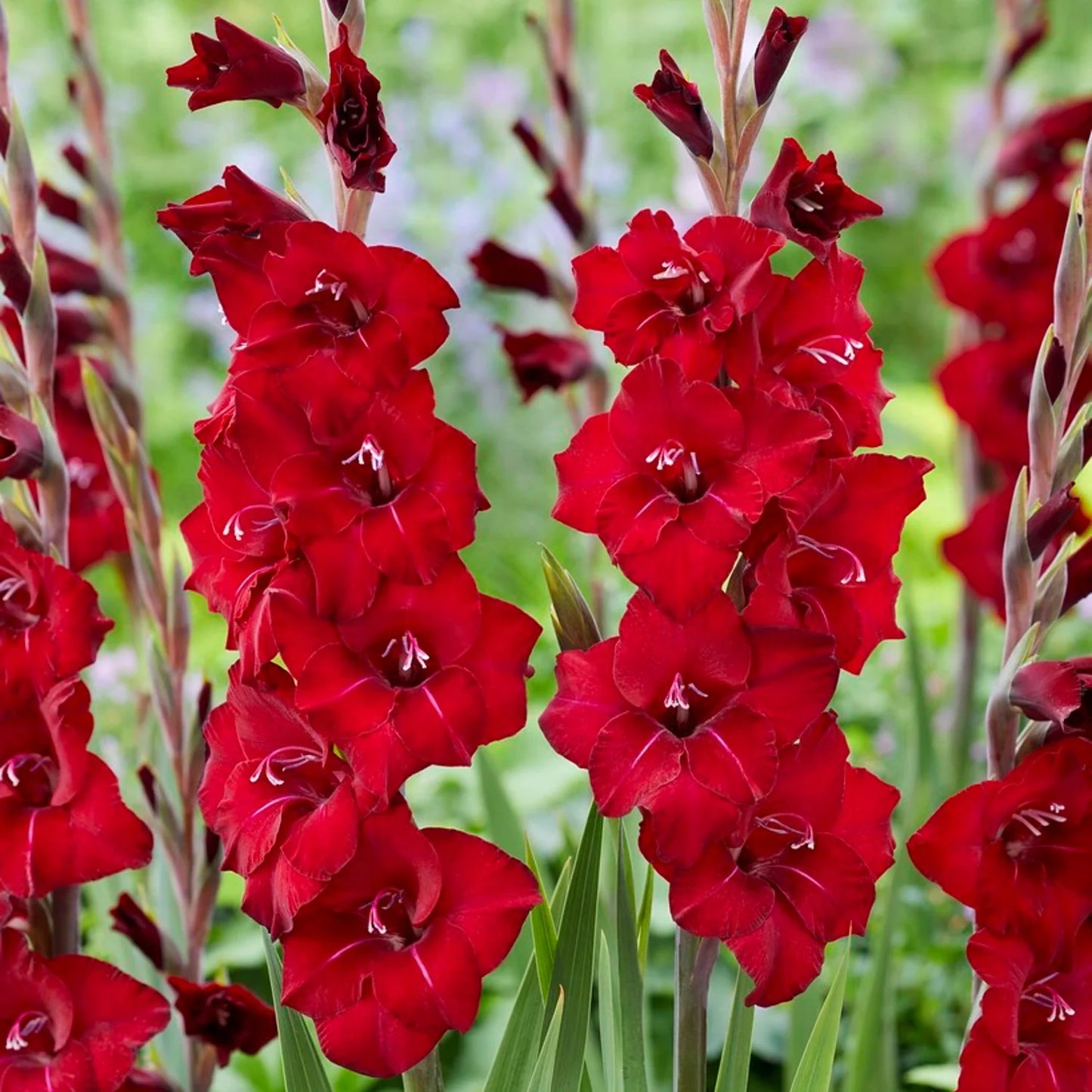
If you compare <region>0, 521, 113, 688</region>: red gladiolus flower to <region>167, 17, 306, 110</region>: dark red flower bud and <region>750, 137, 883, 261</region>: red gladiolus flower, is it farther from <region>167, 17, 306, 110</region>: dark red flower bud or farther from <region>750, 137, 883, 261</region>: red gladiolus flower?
<region>750, 137, 883, 261</region>: red gladiolus flower

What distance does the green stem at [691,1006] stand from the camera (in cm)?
98

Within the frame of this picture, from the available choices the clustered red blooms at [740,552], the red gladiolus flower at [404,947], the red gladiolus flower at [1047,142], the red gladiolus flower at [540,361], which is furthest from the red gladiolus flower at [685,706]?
the red gladiolus flower at [1047,142]

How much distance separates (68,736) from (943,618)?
220 centimetres

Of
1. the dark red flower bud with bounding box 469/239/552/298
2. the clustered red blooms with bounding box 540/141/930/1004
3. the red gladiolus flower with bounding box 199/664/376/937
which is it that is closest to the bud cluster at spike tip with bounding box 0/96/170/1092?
the red gladiolus flower with bounding box 199/664/376/937

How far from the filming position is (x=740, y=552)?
889 mm

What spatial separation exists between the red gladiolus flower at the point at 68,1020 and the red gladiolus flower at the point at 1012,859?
549mm

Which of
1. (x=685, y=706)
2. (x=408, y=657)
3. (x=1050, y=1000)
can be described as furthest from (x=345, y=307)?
(x=1050, y=1000)

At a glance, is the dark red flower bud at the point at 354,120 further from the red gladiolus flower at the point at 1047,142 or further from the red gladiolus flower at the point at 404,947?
the red gladiolus flower at the point at 1047,142

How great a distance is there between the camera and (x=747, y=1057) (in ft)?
3.51

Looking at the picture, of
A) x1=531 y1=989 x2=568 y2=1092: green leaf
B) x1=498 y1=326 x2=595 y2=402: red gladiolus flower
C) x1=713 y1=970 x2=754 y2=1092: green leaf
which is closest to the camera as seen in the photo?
x1=531 y1=989 x2=568 y2=1092: green leaf

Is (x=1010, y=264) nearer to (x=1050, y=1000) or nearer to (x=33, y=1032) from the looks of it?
(x=1050, y=1000)

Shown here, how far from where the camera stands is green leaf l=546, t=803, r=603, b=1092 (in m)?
0.97

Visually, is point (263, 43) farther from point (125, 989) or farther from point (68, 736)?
point (125, 989)

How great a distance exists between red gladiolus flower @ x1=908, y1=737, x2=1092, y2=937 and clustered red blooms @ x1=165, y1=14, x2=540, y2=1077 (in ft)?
0.92
